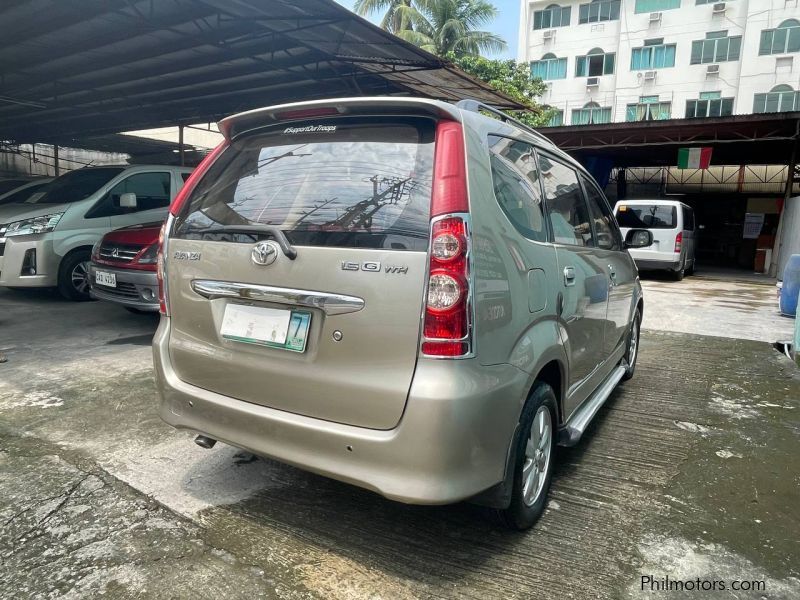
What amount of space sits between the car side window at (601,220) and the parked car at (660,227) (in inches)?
361

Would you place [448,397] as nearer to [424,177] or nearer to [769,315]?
[424,177]

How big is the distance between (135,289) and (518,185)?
4.18 m

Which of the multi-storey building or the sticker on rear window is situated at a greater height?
the multi-storey building

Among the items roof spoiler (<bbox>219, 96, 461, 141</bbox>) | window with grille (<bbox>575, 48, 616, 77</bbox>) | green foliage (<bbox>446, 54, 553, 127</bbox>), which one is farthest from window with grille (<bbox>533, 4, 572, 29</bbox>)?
roof spoiler (<bbox>219, 96, 461, 141</bbox>)

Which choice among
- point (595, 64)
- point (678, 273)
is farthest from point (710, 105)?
point (678, 273)

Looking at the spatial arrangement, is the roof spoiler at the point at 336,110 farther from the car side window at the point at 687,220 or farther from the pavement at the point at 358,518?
the car side window at the point at 687,220

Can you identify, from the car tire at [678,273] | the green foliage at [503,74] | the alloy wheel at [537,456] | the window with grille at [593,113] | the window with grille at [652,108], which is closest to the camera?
the alloy wheel at [537,456]

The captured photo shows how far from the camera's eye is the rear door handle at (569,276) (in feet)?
8.68

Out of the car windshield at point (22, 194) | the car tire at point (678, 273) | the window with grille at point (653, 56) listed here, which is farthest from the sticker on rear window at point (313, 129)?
the window with grille at point (653, 56)

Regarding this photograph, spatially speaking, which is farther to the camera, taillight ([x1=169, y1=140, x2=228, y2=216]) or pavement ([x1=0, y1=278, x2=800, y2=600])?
taillight ([x1=169, y1=140, x2=228, y2=216])

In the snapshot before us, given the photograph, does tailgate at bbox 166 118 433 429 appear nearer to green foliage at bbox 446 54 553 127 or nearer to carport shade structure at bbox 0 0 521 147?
carport shade structure at bbox 0 0 521 147

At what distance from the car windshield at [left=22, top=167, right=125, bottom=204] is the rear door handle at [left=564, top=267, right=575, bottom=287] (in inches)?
255

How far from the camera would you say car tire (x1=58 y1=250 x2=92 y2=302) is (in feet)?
22.8

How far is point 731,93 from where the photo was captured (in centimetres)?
2600
